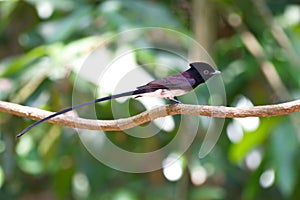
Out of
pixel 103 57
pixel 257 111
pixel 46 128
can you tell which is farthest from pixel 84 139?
pixel 257 111

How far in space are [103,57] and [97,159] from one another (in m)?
0.46

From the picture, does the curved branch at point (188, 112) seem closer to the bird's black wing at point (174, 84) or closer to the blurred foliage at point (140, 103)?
the bird's black wing at point (174, 84)

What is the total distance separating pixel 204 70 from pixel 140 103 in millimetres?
619

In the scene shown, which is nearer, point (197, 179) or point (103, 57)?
point (103, 57)

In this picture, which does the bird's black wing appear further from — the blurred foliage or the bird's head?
the blurred foliage

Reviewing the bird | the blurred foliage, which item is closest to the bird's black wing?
the bird

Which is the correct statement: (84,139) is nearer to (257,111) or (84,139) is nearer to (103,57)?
(103,57)

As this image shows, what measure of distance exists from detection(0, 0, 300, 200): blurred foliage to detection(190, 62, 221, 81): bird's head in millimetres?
539

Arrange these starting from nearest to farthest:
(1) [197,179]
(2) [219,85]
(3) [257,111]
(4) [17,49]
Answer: (3) [257,111] < (2) [219,85] < (1) [197,179] < (4) [17,49]

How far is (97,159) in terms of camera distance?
1823mm

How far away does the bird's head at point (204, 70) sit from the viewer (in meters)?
0.74

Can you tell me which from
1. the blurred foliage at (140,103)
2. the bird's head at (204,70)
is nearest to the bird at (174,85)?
the bird's head at (204,70)

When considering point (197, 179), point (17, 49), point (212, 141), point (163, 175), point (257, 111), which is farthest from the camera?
point (17, 49)

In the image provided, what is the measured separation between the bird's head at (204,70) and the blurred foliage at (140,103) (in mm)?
539
